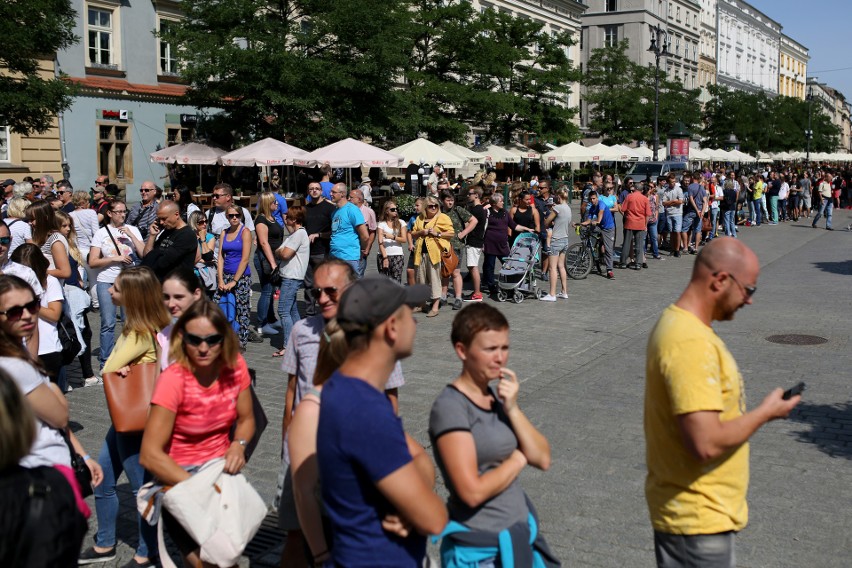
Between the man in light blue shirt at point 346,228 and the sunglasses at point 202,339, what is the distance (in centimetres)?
714

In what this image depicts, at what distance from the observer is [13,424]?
8.54 feet

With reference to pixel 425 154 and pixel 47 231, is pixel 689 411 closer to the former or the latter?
pixel 47 231

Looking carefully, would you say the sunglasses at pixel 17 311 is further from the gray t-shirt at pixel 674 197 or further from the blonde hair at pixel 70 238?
the gray t-shirt at pixel 674 197

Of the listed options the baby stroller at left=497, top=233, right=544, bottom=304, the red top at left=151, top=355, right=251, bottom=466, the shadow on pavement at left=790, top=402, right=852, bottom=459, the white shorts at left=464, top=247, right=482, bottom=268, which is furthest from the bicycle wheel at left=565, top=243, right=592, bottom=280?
the red top at left=151, top=355, right=251, bottom=466

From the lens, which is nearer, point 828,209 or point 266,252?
point 266,252

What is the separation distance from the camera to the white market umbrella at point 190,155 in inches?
1078

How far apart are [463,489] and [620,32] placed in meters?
82.4

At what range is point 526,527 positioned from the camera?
3322 millimetres

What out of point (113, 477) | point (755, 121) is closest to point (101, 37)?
point (113, 477)

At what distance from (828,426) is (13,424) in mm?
6701

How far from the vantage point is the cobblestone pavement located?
5.30 m

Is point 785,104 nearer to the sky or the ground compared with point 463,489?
nearer to the sky

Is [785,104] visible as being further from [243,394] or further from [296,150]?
[243,394]

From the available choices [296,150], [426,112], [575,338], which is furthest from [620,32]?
[575,338]
